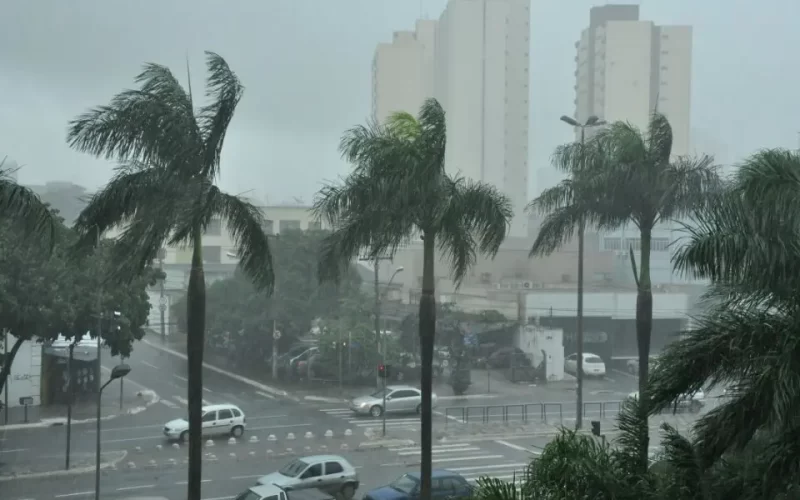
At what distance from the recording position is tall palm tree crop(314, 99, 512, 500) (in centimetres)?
885

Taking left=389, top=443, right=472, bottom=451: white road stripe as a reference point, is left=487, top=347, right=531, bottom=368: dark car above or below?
above

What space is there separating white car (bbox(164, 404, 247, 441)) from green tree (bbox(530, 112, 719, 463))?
23.1 feet

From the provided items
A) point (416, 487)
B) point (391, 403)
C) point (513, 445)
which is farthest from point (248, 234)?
point (391, 403)

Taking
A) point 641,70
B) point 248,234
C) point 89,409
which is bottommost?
point 89,409

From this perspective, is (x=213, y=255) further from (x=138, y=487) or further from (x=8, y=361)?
(x=138, y=487)

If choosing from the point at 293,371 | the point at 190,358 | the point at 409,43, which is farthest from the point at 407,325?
the point at 190,358

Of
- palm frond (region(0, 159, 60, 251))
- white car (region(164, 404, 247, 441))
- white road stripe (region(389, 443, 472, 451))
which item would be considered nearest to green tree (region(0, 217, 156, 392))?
white car (region(164, 404, 247, 441))

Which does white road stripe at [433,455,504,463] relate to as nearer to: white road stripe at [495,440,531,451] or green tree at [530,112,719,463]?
white road stripe at [495,440,531,451]

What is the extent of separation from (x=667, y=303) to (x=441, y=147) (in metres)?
10.1

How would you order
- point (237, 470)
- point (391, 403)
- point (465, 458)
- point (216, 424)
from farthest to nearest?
point (391, 403), point (216, 424), point (465, 458), point (237, 470)

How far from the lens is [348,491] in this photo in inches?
464

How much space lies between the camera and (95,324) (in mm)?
13172

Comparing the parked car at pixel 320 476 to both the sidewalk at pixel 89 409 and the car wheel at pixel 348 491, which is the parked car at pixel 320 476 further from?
the sidewalk at pixel 89 409

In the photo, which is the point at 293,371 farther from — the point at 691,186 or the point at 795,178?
the point at 795,178
